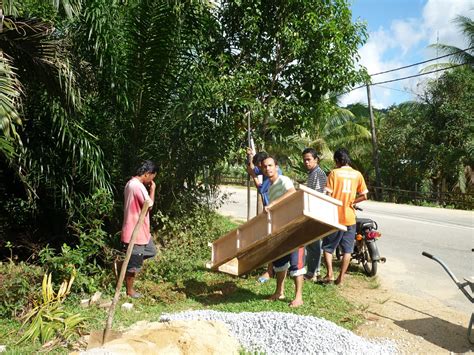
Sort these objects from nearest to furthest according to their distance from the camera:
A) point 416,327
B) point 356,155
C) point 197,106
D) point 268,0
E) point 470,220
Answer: point 416,327
point 197,106
point 268,0
point 470,220
point 356,155

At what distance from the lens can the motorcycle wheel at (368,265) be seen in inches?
265

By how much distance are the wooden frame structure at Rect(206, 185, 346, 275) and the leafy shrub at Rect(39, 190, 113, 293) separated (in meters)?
1.43

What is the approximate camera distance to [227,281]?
21.0 feet

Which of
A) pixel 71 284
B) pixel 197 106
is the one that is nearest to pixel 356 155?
pixel 197 106

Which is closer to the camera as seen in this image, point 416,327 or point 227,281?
point 416,327

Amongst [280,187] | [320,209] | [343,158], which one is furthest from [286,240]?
[343,158]

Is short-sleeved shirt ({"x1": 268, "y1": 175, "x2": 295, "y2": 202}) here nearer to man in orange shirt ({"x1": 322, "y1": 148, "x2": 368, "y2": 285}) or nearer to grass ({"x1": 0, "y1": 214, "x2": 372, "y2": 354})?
man in orange shirt ({"x1": 322, "y1": 148, "x2": 368, "y2": 285})

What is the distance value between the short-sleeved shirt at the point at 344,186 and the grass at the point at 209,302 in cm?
101

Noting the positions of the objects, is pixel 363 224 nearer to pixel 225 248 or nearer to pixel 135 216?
pixel 225 248

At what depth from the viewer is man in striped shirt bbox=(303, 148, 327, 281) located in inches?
231

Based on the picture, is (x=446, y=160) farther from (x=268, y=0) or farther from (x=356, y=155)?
(x=268, y=0)

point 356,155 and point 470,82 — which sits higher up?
point 470,82

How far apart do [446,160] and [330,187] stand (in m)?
16.6

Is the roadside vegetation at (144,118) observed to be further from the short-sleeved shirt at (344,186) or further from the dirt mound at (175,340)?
the short-sleeved shirt at (344,186)
